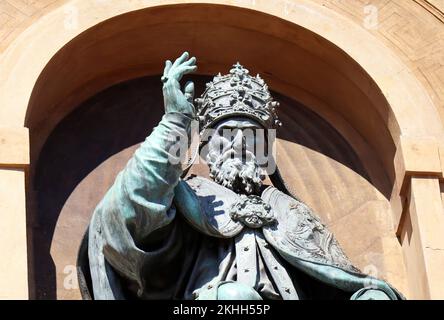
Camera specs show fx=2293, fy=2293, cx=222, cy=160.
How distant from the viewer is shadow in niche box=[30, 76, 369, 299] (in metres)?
10.2

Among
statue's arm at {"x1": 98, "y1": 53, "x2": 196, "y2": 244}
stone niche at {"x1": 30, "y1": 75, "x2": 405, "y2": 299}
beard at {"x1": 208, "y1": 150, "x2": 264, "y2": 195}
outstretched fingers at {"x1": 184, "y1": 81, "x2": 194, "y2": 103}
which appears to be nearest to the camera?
statue's arm at {"x1": 98, "y1": 53, "x2": 196, "y2": 244}

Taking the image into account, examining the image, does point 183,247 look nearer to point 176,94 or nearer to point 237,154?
point 237,154

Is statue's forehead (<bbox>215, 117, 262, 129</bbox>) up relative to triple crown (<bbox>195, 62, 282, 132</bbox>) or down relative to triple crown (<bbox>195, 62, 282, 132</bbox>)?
down

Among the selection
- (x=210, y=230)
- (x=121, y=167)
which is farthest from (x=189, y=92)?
(x=121, y=167)

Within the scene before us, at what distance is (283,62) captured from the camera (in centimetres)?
1059

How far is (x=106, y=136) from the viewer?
412 inches

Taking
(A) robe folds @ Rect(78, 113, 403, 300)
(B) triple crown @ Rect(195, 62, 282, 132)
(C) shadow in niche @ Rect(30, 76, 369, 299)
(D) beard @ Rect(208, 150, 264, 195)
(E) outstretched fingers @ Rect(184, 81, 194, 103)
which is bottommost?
(A) robe folds @ Rect(78, 113, 403, 300)

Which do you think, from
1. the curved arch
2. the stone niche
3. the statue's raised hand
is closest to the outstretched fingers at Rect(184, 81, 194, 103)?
the statue's raised hand

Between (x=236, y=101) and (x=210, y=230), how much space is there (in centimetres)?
68

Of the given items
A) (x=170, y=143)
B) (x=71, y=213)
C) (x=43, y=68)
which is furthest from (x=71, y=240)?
(x=170, y=143)

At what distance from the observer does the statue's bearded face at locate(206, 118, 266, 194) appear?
30.3 ft

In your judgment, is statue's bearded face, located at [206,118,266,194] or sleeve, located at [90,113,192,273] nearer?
sleeve, located at [90,113,192,273]

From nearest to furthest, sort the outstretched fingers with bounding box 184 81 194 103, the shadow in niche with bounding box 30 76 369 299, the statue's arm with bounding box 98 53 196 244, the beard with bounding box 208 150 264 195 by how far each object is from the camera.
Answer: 1. the statue's arm with bounding box 98 53 196 244
2. the outstretched fingers with bounding box 184 81 194 103
3. the beard with bounding box 208 150 264 195
4. the shadow in niche with bounding box 30 76 369 299

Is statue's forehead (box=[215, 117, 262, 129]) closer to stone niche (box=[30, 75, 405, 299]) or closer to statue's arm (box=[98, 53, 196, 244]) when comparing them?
statue's arm (box=[98, 53, 196, 244])
